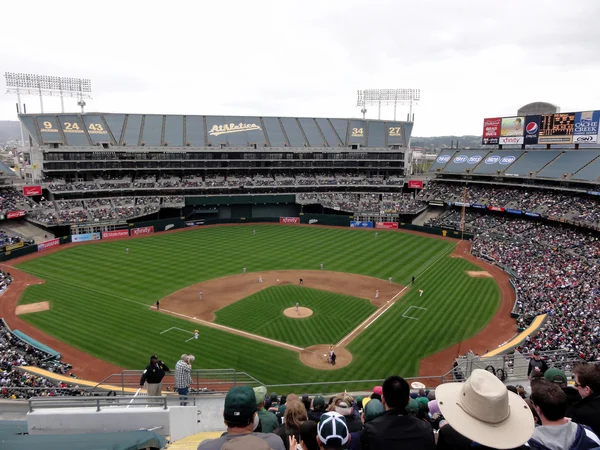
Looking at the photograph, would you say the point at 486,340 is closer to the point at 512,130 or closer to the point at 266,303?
the point at 266,303

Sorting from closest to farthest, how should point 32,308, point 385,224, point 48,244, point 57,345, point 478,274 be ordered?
point 57,345 → point 32,308 → point 478,274 → point 48,244 → point 385,224

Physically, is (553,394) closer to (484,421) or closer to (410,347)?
(484,421)

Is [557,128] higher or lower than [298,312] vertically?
higher

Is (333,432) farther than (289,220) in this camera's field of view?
No

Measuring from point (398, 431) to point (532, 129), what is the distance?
229 feet

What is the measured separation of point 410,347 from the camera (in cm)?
2666

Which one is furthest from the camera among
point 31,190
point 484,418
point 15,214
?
point 31,190

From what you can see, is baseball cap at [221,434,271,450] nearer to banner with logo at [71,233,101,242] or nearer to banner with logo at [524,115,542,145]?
banner with logo at [71,233,101,242]

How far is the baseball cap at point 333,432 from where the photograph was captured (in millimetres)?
4266

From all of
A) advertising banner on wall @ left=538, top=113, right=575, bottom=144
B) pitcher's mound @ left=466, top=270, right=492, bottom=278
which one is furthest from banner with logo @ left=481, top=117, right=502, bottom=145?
pitcher's mound @ left=466, top=270, right=492, bottom=278

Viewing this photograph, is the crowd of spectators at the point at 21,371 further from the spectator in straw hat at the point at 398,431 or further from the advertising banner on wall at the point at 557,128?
the advertising banner on wall at the point at 557,128

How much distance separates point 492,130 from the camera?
6838cm

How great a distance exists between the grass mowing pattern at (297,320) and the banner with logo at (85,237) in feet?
103

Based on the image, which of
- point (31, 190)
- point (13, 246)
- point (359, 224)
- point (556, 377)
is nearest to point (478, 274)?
point (359, 224)
